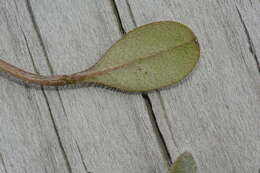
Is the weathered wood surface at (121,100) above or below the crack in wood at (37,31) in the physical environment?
below

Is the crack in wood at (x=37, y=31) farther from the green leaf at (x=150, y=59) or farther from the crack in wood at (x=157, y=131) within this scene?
the crack in wood at (x=157, y=131)

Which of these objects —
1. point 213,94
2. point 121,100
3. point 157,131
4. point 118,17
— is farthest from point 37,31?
point 213,94

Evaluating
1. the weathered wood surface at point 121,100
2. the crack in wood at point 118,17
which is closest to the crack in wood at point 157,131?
the weathered wood surface at point 121,100

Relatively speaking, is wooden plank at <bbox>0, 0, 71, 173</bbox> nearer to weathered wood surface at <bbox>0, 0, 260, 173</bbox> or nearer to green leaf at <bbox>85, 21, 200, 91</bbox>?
weathered wood surface at <bbox>0, 0, 260, 173</bbox>

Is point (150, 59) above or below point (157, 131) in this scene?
above

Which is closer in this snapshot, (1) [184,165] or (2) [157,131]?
(1) [184,165]

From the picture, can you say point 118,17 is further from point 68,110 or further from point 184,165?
point 184,165
